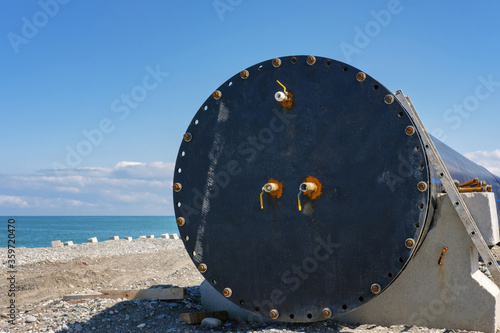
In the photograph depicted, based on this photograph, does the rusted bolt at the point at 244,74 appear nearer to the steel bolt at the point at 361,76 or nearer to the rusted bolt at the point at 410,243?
the steel bolt at the point at 361,76

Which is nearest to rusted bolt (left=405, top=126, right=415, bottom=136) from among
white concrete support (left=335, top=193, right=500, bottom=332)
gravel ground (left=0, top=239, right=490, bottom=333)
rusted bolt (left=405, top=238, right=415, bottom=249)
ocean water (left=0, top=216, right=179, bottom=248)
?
rusted bolt (left=405, top=238, right=415, bottom=249)

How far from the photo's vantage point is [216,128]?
533 cm

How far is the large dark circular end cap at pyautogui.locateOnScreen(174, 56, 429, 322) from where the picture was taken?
4.51 meters

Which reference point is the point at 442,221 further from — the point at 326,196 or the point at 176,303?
the point at 176,303

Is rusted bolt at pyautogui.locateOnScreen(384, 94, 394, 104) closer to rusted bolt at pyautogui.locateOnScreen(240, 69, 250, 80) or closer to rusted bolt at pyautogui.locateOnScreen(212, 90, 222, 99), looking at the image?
rusted bolt at pyautogui.locateOnScreen(240, 69, 250, 80)

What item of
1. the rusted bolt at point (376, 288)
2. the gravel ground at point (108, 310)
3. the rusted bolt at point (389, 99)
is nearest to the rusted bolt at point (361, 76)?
the rusted bolt at point (389, 99)

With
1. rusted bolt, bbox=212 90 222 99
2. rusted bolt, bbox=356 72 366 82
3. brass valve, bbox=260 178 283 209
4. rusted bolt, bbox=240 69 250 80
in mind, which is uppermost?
rusted bolt, bbox=240 69 250 80

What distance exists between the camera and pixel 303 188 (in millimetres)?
4699

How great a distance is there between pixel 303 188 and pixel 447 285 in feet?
6.77

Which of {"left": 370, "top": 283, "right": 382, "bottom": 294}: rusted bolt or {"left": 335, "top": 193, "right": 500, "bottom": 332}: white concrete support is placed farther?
{"left": 335, "top": 193, "right": 500, "bottom": 332}: white concrete support

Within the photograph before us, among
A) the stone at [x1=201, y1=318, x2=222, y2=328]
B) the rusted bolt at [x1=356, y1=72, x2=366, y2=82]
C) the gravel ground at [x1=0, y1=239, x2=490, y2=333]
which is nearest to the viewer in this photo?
the rusted bolt at [x1=356, y1=72, x2=366, y2=82]

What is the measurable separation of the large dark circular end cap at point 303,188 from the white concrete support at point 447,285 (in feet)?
3.41

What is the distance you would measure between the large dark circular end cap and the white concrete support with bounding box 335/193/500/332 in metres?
1.04

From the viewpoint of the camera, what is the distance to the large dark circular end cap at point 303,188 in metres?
4.51
